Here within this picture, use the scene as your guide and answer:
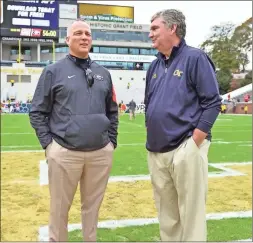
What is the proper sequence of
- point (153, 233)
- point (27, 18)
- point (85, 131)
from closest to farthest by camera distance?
point (85, 131), point (153, 233), point (27, 18)

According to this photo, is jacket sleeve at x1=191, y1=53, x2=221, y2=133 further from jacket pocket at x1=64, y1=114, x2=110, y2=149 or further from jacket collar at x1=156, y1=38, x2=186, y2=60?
jacket pocket at x1=64, y1=114, x2=110, y2=149

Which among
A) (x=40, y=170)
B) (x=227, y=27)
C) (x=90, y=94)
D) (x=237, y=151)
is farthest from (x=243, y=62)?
(x=90, y=94)

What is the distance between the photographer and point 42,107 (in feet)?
10.6

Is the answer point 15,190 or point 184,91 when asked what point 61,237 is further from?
point 15,190

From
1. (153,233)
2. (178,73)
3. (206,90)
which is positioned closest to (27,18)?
(153,233)

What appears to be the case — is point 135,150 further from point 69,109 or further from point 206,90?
point 206,90

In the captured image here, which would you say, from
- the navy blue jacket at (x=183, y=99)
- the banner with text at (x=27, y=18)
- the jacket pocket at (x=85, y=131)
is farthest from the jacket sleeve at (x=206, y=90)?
the banner with text at (x=27, y=18)

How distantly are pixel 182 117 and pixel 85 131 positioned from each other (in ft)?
2.51

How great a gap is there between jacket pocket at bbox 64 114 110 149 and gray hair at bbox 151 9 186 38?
2.86 feet

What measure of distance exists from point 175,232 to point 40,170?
550cm

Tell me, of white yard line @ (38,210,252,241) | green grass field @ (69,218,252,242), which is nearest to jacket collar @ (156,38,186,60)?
green grass field @ (69,218,252,242)

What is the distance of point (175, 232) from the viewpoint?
10.3 ft

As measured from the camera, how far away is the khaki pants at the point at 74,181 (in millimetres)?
3197

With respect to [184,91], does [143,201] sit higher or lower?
lower
